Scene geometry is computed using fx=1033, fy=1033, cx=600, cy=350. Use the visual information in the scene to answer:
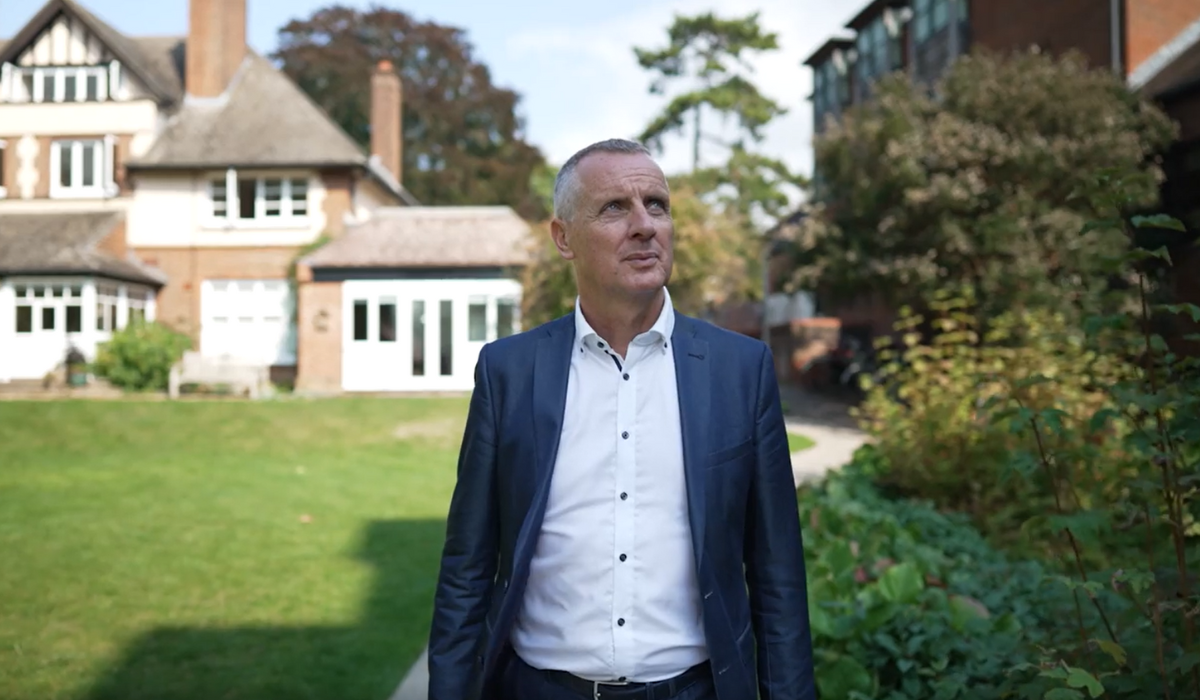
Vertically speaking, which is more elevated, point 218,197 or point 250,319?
point 218,197

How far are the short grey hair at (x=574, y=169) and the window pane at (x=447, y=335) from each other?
936 inches

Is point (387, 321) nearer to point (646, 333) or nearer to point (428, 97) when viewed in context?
point (428, 97)

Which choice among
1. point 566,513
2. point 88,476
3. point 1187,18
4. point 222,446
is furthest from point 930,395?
point 1187,18

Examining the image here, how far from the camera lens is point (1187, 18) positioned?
19.1m

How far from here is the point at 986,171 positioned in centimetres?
1753

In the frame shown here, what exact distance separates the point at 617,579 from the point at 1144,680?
174cm

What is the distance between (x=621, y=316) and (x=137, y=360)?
2463 cm

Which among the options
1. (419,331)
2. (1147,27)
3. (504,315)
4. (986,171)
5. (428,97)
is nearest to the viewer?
(986,171)

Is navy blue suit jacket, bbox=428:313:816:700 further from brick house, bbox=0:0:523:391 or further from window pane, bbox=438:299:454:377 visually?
window pane, bbox=438:299:454:377

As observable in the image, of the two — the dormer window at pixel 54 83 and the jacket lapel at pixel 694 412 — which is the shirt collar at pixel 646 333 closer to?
the jacket lapel at pixel 694 412

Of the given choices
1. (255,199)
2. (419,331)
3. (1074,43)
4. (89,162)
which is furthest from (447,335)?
(1074,43)

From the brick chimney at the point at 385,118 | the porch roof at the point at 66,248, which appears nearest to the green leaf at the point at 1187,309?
the porch roof at the point at 66,248

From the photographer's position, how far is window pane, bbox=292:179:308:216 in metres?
27.4

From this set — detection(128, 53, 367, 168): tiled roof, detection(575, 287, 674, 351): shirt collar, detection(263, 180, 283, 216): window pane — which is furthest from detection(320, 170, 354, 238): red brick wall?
detection(575, 287, 674, 351): shirt collar
